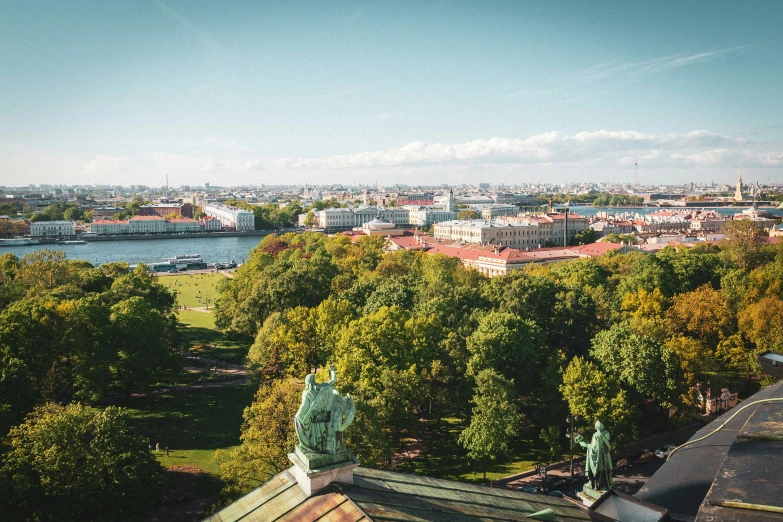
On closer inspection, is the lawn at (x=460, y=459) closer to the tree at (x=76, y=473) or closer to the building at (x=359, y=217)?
the tree at (x=76, y=473)

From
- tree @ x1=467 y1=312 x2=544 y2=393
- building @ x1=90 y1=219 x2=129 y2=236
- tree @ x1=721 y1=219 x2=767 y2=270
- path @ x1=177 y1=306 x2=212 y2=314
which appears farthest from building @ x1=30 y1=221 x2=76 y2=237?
tree @ x1=467 y1=312 x2=544 y2=393

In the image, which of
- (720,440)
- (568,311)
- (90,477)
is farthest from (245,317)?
(720,440)

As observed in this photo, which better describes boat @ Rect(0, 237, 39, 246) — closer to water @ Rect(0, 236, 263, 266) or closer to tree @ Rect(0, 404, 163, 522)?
water @ Rect(0, 236, 263, 266)

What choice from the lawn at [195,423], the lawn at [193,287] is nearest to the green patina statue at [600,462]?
the lawn at [195,423]

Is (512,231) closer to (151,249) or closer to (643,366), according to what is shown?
(151,249)

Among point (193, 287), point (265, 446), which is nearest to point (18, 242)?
point (193, 287)

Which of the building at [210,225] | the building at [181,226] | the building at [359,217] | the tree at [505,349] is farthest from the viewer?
the building at [210,225]
